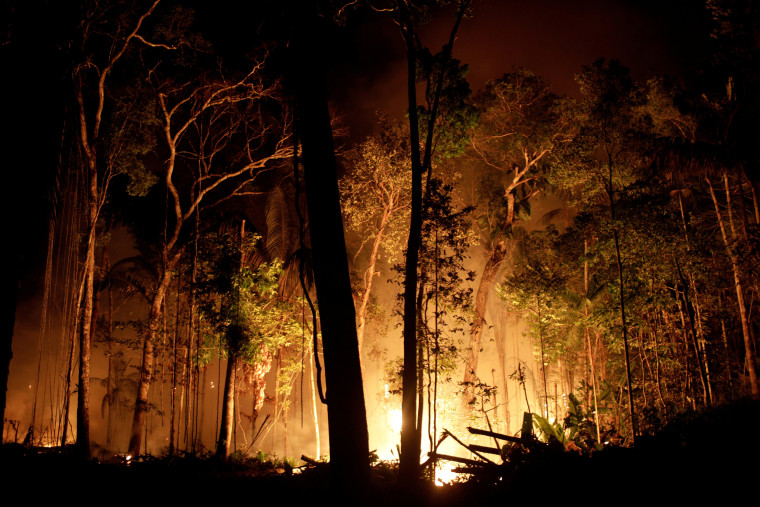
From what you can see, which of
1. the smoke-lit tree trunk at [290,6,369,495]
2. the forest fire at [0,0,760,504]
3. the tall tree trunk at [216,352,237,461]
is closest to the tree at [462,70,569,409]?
the forest fire at [0,0,760,504]

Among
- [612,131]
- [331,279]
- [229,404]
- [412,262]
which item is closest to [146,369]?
[229,404]

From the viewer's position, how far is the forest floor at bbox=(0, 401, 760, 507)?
4125mm

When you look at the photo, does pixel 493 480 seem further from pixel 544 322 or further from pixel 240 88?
pixel 240 88

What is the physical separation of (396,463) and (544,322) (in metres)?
6.74

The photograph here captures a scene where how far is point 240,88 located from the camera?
43.0 feet

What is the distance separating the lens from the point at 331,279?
388cm

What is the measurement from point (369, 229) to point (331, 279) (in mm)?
10682

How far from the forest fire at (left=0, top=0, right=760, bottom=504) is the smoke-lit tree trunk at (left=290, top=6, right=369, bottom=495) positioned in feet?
0.07

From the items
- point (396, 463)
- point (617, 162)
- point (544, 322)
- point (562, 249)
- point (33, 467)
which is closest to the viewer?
point (33, 467)

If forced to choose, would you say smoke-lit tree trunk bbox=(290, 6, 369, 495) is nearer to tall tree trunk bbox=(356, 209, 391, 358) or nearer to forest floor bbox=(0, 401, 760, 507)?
forest floor bbox=(0, 401, 760, 507)

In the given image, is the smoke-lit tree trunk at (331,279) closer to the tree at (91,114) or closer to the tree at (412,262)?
the tree at (412,262)

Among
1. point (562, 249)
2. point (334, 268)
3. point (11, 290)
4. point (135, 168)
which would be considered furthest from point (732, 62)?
point (135, 168)

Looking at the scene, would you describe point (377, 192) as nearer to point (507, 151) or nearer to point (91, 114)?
point (507, 151)

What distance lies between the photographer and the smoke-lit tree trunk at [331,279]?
147 inches
